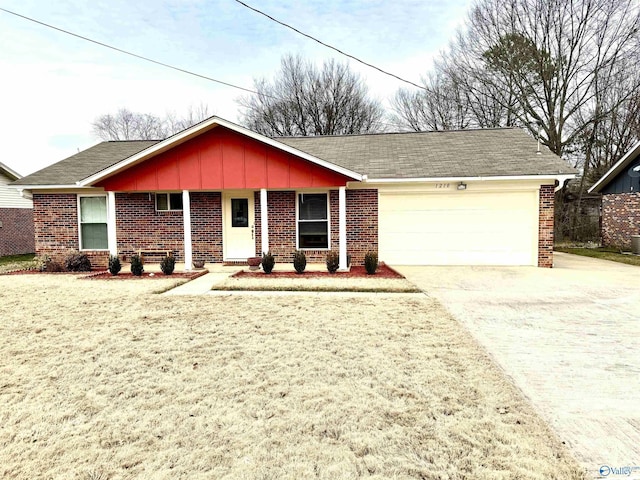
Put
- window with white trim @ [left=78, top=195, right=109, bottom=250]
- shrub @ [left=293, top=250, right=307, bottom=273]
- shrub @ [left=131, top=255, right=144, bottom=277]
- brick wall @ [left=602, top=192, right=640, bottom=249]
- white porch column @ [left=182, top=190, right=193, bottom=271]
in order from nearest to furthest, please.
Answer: shrub @ [left=293, top=250, right=307, bottom=273], shrub @ [left=131, top=255, right=144, bottom=277], white porch column @ [left=182, top=190, right=193, bottom=271], window with white trim @ [left=78, top=195, right=109, bottom=250], brick wall @ [left=602, top=192, right=640, bottom=249]

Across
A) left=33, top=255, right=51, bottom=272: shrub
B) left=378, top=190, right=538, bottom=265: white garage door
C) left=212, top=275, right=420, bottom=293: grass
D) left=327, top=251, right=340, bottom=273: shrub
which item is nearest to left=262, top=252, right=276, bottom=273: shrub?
left=212, top=275, right=420, bottom=293: grass

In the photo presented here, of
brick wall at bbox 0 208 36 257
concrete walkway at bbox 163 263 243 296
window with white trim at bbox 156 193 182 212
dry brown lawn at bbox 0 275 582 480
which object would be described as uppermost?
window with white trim at bbox 156 193 182 212

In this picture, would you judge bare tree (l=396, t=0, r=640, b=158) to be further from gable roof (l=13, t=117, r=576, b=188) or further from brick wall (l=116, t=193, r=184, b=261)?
brick wall (l=116, t=193, r=184, b=261)

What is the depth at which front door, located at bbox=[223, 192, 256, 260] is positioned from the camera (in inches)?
464

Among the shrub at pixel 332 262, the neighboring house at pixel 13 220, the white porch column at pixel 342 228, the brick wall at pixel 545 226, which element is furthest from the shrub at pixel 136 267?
the neighboring house at pixel 13 220

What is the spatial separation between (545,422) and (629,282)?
7771mm

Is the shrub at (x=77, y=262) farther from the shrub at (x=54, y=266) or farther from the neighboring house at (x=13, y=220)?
the neighboring house at (x=13, y=220)

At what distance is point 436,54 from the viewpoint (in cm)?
2578

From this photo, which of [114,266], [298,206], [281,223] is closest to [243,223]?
[281,223]

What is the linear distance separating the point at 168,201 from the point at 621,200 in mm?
18014

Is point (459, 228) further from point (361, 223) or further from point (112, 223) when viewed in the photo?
point (112, 223)

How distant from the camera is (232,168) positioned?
33.7ft

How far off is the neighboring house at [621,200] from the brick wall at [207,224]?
50.9 ft

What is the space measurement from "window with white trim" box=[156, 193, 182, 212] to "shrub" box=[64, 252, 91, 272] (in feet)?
8.18
